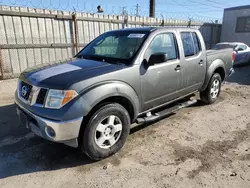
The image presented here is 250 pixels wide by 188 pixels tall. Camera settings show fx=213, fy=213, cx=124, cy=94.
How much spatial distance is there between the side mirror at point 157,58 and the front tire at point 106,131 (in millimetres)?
908

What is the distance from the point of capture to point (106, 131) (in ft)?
10.1

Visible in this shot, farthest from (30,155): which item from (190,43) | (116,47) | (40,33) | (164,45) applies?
(40,33)

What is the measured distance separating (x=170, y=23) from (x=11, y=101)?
32.9 feet

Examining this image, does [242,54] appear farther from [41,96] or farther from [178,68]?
[41,96]

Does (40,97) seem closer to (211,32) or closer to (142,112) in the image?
(142,112)

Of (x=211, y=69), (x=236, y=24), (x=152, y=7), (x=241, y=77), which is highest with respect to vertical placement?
(x=152, y=7)

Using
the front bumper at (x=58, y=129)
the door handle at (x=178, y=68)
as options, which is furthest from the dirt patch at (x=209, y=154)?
the front bumper at (x=58, y=129)

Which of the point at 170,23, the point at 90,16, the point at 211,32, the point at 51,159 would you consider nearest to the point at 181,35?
the point at 51,159

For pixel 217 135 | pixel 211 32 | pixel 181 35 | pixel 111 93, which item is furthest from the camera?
pixel 211 32

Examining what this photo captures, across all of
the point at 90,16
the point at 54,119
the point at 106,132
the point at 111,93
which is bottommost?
the point at 106,132

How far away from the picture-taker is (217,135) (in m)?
3.85

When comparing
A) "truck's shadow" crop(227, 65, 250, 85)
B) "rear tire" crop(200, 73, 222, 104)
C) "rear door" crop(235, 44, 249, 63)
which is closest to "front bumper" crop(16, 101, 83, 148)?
"rear tire" crop(200, 73, 222, 104)

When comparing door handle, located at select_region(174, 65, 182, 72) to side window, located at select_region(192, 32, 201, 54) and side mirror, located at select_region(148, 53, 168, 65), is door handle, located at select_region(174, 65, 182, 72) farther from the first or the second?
side window, located at select_region(192, 32, 201, 54)

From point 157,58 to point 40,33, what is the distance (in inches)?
242
